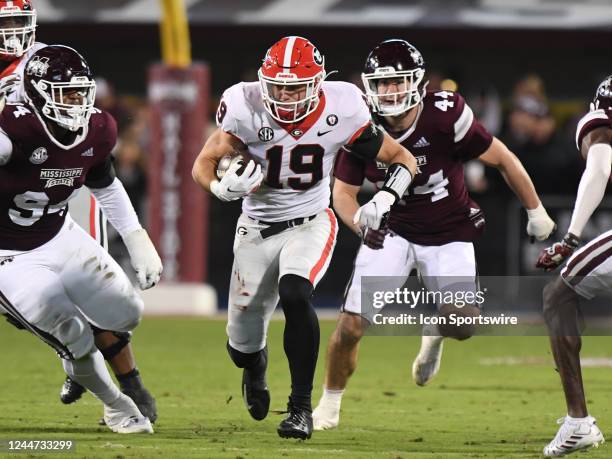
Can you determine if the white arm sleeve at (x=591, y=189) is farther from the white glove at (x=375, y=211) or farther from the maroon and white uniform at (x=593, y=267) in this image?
the white glove at (x=375, y=211)

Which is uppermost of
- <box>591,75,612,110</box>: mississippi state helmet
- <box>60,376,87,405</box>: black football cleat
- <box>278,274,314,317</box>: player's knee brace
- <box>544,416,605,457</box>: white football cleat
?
<box>591,75,612,110</box>: mississippi state helmet

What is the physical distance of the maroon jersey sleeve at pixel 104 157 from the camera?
20.0 ft

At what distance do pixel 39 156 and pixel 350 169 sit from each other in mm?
1562

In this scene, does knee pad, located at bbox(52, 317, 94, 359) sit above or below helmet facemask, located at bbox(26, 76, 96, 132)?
below

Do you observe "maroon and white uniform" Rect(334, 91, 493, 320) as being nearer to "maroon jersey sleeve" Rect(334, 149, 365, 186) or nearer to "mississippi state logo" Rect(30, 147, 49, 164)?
"maroon jersey sleeve" Rect(334, 149, 365, 186)

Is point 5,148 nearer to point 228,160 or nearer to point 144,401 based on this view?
point 228,160

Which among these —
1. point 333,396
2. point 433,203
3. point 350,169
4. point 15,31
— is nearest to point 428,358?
point 433,203

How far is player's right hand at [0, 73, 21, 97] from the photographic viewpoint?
670cm

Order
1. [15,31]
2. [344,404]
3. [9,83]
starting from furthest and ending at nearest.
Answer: [344,404] < [15,31] < [9,83]

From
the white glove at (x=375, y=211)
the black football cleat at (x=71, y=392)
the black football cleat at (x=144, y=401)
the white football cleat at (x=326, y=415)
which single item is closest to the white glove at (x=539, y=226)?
the white glove at (x=375, y=211)

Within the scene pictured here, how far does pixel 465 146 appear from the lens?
6.97 metres

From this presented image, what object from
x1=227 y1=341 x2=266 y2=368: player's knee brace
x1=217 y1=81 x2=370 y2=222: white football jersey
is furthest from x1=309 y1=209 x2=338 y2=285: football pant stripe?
x1=227 y1=341 x2=266 y2=368: player's knee brace

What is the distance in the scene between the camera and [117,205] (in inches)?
247

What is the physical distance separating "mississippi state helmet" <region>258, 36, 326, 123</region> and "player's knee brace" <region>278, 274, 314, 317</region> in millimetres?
719
